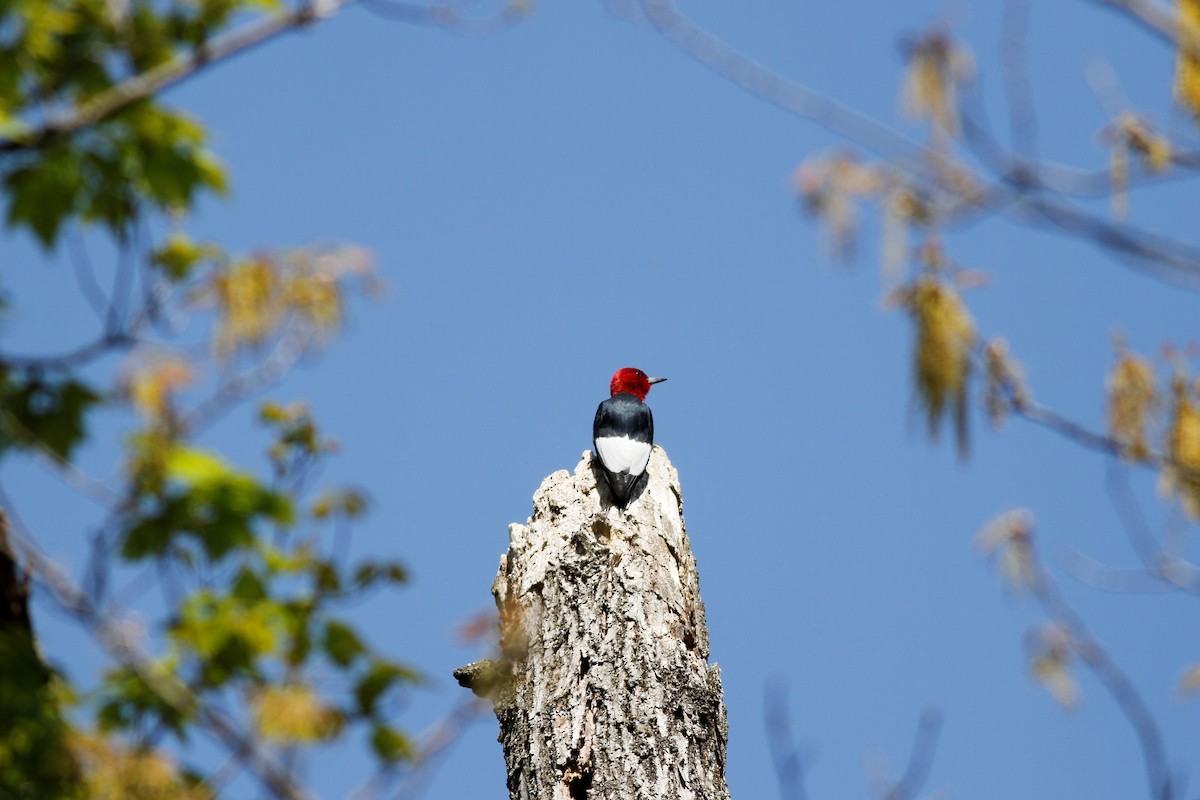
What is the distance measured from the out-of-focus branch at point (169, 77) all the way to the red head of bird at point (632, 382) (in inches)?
235

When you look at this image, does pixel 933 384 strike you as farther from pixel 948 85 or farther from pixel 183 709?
pixel 183 709

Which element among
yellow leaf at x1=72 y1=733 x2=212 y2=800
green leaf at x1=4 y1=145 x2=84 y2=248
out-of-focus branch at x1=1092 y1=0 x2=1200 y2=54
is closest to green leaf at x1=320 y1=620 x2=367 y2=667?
yellow leaf at x1=72 y1=733 x2=212 y2=800

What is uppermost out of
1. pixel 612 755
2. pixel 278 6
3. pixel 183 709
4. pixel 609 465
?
pixel 609 465

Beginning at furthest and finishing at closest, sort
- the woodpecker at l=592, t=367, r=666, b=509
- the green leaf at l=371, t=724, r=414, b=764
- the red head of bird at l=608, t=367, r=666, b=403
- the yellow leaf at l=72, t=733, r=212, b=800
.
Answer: the red head of bird at l=608, t=367, r=666, b=403, the woodpecker at l=592, t=367, r=666, b=509, the green leaf at l=371, t=724, r=414, b=764, the yellow leaf at l=72, t=733, r=212, b=800

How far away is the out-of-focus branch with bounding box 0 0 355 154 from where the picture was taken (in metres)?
2.38

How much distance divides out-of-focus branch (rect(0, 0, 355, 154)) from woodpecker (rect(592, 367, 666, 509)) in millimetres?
3351

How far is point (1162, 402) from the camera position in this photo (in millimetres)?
2676

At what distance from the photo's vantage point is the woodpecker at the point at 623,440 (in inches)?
223

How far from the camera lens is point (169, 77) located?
2416mm

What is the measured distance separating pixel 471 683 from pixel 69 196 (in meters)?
2.92

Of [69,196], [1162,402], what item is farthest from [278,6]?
[1162,402]

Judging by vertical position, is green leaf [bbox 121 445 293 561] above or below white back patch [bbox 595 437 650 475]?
below

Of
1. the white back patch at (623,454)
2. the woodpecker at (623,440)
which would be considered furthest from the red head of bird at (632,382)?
the white back patch at (623,454)

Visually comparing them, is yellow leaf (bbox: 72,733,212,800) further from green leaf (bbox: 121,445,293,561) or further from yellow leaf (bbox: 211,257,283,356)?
yellow leaf (bbox: 211,257,283,356)
